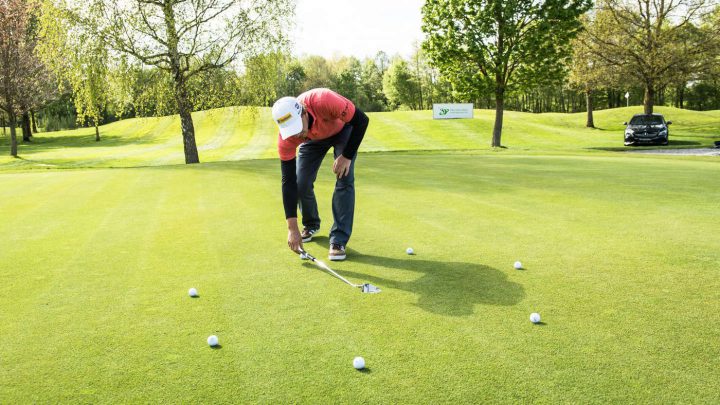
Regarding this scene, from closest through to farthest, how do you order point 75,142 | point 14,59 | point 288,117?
point 288,117 → point 14,59 → point 75,142

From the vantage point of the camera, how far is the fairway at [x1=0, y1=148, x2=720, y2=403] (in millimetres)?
2988

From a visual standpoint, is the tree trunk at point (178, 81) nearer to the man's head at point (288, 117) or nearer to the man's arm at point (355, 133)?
the man's arm at point (355, 133)

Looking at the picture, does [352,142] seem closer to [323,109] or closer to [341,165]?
[341,165]

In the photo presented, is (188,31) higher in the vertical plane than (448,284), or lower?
higher

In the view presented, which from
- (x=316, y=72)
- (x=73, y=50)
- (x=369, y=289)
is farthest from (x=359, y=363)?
(x=316, y=72)

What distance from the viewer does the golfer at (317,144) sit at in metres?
4.86

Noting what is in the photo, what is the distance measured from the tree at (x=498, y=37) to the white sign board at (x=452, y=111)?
19.2 metres

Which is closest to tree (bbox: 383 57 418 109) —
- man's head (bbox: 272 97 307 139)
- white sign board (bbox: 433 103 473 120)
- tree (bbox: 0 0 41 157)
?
white sign board (bbox: 433 103 473 120)

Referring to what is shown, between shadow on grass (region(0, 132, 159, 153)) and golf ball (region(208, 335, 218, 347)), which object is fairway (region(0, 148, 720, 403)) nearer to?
golf ball (region(208, 335, 218, 347))

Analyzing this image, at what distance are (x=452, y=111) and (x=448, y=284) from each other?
50.0 m

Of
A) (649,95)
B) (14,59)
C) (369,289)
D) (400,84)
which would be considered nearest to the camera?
(369,289)

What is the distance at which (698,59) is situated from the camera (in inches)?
1399

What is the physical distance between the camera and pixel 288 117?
481 cm

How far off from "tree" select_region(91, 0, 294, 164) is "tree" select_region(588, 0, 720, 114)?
24813mm
